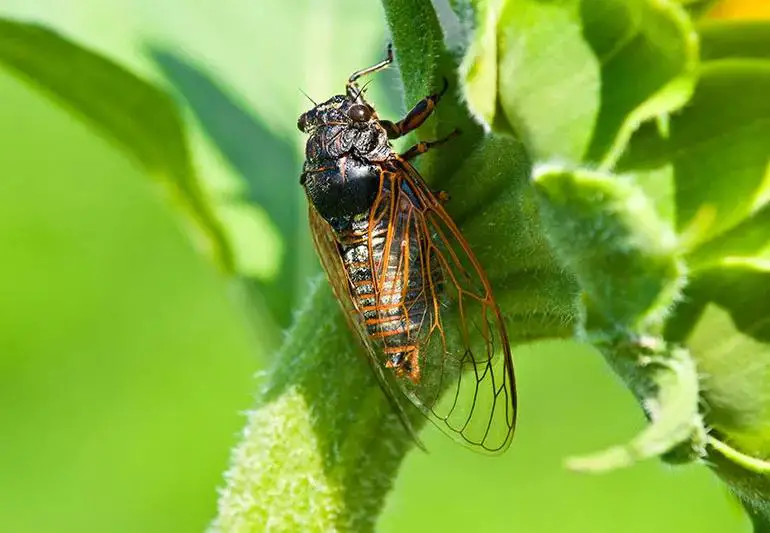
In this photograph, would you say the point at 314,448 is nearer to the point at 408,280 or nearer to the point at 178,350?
the point at 408,280

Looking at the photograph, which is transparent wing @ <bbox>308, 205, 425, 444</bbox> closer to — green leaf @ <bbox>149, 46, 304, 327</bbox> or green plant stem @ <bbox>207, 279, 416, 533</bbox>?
green plant stem @ <bbox>207, 279, 416, 533</bbox>

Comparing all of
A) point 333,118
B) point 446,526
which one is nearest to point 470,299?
point 333,118

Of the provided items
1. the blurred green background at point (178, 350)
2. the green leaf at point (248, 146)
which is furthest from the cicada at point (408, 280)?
the blurred green background at point (178, 350)

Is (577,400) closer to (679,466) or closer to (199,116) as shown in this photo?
(199,116)

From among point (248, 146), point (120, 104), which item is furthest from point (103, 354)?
point (120, 104)

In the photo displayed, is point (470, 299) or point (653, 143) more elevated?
point (653, 143)

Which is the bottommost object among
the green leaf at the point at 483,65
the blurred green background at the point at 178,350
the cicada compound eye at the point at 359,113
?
the blurred green background at the point at 178,350

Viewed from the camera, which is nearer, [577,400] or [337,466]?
[337,466]

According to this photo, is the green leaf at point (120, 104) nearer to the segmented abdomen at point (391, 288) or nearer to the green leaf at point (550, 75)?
the segmented abdomen at point (391, 288)
